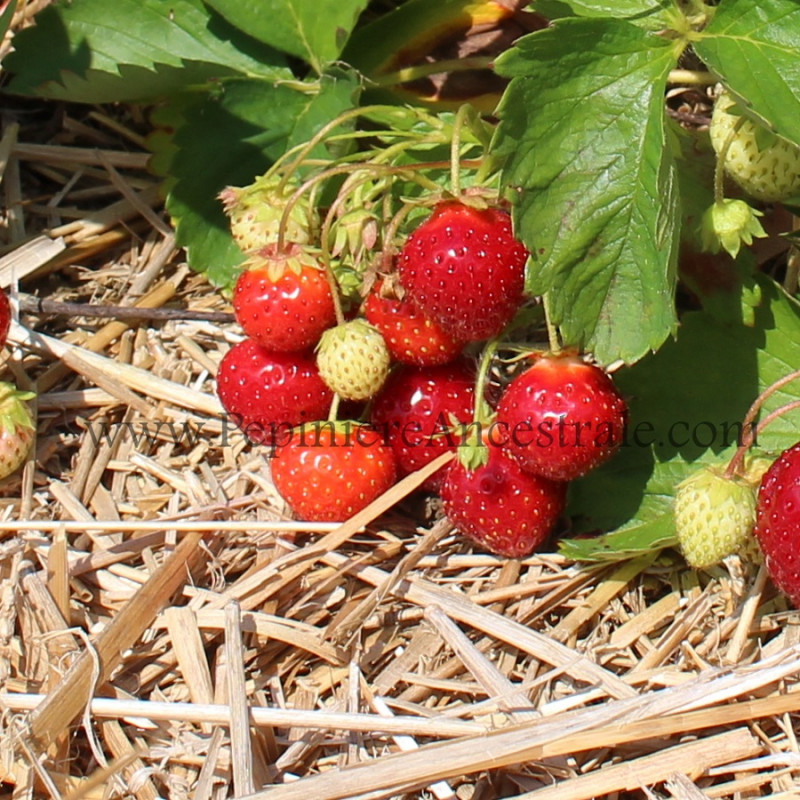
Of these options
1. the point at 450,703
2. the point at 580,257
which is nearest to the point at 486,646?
the point at 450,703

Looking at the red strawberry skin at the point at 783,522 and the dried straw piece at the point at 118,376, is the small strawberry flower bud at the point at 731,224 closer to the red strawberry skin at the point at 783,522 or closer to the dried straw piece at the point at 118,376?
the red strawberry skin at the point at 783,522

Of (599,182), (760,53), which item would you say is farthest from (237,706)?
(760,53)

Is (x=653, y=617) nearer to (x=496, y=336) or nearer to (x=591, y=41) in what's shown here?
(x=496, y=336)

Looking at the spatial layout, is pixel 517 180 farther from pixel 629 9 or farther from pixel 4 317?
pixel 4 317

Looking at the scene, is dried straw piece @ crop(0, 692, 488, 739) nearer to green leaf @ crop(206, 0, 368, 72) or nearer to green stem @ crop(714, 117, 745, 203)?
green stem @ crop(714, 117, 745, 203)

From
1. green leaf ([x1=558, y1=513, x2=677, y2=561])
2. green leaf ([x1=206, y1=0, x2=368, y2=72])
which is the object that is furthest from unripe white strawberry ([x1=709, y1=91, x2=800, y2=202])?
green leaf ([x1=206, y1=0, x2=368, y2=72])

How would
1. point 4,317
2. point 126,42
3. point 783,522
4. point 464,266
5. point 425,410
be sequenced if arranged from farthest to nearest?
1. point 126,42
2. point 4,317
3. point 425,410
4. point 464,266
5. point 783,522
